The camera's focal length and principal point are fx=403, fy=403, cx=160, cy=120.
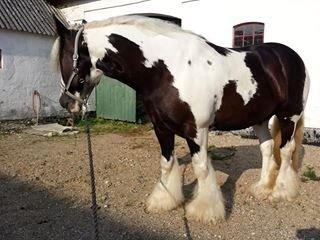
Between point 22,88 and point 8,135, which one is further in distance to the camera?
point 22,88

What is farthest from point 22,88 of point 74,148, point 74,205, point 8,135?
point 74,205

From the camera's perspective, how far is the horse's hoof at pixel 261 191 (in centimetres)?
473

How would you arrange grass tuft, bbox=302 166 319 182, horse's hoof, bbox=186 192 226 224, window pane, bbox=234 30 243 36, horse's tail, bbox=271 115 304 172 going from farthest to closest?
window pane, bbox=234 30 243 36 → grass tuft, bbox=302 166 319 182 → horse's tail, bbox=271 115 304 172 → horse's hoof, bbox=186 192 226 224

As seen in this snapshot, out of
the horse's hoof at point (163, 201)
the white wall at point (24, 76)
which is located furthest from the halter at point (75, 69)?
the white wall at point (24, 76)

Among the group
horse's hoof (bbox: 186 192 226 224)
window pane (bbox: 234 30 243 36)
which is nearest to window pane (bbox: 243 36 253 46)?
window pane (bbox: 234 30 243 36)

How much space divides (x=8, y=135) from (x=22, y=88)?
7.33 feet

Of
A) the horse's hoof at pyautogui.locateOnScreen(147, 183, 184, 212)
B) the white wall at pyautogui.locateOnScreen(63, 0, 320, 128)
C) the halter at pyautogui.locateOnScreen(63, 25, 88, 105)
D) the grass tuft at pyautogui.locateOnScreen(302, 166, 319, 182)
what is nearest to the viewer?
the halter at pyautogui.locateOnScreen(63, 25, 88, 105)

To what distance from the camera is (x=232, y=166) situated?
20.1 ft

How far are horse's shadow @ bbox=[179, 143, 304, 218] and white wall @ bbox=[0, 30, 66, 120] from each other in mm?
6197

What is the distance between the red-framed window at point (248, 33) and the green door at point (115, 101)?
3294mm

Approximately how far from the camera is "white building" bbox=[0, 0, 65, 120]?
428 inches

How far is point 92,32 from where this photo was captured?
3633mm

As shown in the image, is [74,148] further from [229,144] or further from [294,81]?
[294,81]

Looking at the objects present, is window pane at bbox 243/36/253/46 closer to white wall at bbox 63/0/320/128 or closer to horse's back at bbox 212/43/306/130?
white wall at bbox 63/0/320/128
